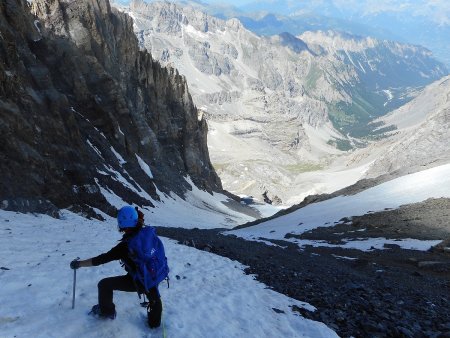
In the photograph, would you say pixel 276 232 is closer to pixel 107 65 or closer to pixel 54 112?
pixel 54 112

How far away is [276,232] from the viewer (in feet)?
159

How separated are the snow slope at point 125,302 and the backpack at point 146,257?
125cm

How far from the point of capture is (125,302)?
36.3 ft

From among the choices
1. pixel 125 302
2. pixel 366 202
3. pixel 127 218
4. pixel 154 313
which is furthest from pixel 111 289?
pixel 366 202

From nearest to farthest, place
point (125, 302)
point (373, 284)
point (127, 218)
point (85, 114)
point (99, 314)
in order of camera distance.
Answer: point (127, 218), point (99, 314), point (125, 302), point (373, 284), point (85, 114)

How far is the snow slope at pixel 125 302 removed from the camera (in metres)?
9.52

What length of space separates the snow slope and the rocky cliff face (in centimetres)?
1166

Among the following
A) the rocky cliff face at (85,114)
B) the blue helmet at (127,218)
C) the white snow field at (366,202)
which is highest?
the rocky cliff face at (85,114)

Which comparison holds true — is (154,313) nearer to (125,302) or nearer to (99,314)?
(99,314)

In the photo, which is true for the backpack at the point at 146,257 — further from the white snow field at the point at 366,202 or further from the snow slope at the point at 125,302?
the white snow field at the point at 366,202

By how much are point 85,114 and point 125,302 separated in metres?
59.7

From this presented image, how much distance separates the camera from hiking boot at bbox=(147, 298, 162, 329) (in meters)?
9.81

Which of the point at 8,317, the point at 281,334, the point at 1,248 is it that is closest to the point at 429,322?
the point at 281,334

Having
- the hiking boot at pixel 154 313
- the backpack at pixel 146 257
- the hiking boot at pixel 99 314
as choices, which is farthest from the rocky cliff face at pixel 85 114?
the backpack at pixel 146 257
